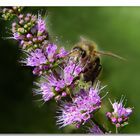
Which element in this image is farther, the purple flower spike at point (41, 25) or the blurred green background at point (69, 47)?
the blurred green background at point (69, 47)

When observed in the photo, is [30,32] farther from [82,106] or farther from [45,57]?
[82,106]

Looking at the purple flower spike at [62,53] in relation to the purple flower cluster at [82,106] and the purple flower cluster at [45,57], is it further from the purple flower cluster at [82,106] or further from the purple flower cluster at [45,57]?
the purple flower cluster at [82,106]

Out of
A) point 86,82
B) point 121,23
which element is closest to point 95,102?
point 86,82

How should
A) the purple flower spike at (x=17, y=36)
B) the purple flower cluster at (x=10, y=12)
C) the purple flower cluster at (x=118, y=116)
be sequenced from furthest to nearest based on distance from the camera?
the purple flower cluster at (x=10, y=12) → the purple flower spike at (x=17, y=36) → the purple flower cluster at (x=118, y=116)

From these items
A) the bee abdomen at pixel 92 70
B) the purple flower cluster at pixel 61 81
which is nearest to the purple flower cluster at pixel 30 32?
the purple flower cluster at pixel 61 81

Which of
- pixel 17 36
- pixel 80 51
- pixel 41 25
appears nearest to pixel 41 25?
pixel 41 25

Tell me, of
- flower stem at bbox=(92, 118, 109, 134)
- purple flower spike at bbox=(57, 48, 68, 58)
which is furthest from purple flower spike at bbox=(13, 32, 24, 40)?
flower stem at bbox=(92, 118, 109, 134)
